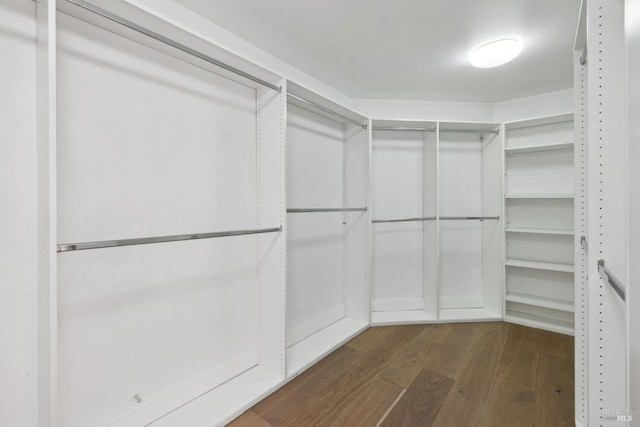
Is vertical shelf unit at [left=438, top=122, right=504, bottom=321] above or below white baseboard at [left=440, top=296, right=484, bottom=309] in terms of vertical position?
above

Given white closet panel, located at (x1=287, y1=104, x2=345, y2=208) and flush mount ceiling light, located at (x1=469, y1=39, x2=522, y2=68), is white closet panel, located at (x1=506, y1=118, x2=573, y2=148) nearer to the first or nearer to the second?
flush mount ceiling light, located at (x1=469, y1=39, x2=522, y2=68)

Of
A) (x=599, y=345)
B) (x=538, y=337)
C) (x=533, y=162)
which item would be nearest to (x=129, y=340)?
(x=599, y=345)

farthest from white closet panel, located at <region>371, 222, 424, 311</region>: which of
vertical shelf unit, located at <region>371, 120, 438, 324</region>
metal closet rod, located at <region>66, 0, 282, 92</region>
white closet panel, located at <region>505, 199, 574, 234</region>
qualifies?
metal closet rod, located at <region>66, 0, 282, 92</region>

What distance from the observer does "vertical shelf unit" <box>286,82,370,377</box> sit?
224cm

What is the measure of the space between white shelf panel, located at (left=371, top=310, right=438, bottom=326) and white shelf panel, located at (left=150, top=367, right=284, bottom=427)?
130 centimetres

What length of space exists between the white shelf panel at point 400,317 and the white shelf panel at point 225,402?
130cm

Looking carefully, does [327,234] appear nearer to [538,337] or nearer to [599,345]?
[599,345]

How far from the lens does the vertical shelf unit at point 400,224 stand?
2.92m

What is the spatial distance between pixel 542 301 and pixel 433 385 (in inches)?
67.2

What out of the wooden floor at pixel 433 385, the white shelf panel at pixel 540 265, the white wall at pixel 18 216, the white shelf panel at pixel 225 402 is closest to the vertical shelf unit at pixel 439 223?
the white shelf panel at pixel 540 265

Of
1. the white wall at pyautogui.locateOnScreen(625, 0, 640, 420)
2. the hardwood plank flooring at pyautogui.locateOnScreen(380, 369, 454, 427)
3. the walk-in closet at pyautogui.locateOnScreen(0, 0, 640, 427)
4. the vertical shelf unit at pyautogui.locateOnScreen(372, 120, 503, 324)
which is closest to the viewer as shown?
the white wall at pyautogui.locateOnScreen(625, 0, 640, 420)

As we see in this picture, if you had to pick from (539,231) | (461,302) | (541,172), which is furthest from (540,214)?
(461,302)

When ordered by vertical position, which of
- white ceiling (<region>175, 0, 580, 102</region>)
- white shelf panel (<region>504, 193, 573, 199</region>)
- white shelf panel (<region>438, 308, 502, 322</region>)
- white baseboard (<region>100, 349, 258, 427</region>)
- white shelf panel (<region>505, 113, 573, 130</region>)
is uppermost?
white ceiling (<region>175, 0, 580, 102</region>)

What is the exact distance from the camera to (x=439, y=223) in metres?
2.92
